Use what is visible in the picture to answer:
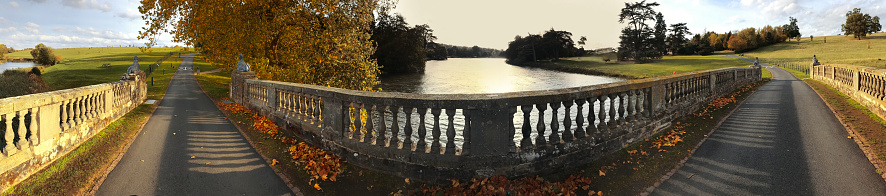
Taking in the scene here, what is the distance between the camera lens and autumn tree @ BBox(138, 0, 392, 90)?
1499cm

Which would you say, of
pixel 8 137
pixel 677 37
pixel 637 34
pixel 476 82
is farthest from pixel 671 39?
pixel 8 137

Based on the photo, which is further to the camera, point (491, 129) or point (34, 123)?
point (34, 123)

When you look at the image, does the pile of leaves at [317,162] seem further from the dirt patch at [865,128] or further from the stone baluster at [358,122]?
the dirt patch at [865,128]

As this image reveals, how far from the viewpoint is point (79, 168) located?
6.38m

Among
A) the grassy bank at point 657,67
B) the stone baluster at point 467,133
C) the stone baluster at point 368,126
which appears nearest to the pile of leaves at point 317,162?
the stone baluster at point 368,126

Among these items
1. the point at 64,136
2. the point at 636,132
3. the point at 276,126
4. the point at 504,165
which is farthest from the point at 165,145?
the point at 636,132

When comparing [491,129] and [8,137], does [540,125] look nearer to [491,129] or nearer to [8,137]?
[491,129]

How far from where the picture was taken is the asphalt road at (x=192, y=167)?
5438 mm

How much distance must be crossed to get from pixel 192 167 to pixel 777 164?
357 inches

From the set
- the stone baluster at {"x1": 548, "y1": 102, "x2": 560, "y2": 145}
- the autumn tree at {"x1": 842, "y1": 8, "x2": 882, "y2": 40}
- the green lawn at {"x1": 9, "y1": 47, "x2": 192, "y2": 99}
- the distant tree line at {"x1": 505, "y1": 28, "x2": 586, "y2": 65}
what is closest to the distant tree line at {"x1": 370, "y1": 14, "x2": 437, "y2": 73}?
the green lawn at {"x1": 9, "y1": 47, "x2": 192, "y2": 99}

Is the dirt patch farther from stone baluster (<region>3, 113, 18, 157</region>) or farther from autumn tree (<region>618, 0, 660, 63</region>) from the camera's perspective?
autumn tree (<region>618, 0, 660, 63</region>)

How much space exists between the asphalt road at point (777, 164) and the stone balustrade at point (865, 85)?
3052mm

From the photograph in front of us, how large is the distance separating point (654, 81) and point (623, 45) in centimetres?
8708

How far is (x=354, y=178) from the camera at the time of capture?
5.77 m
